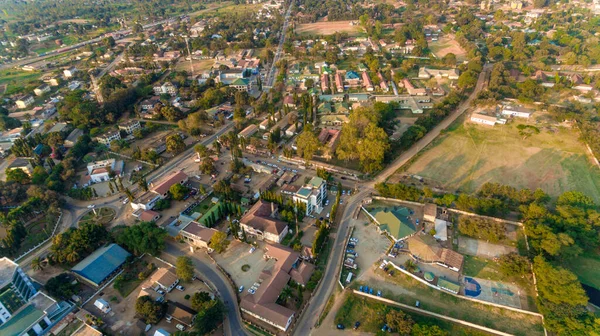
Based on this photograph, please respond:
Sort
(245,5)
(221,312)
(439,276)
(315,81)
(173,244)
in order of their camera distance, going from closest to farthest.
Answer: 1. (221,312)
2. (439,276)
3. (173,244)
4. (315,81)
5. (245,5)

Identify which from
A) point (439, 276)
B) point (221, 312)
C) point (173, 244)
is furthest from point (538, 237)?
point (173, 244)

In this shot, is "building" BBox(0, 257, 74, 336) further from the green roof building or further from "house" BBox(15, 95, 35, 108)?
"house" BBox(15, 95, 35, 108)

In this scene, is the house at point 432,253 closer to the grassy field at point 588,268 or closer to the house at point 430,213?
the house at point 430,213

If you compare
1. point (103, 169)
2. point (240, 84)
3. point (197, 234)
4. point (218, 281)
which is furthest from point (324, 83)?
point (218, 281)

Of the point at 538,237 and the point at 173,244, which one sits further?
the point at 173,244

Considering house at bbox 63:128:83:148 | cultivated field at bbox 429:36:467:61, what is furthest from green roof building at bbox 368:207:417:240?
cultivated field at bbox 429:36:467:61

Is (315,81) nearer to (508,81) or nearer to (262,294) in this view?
(508,81)
